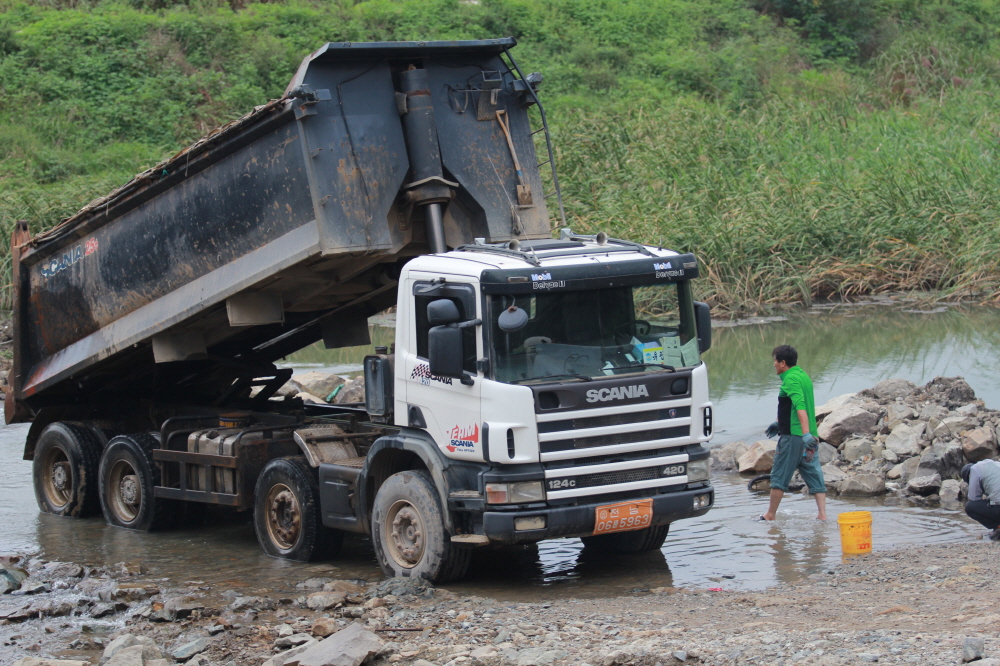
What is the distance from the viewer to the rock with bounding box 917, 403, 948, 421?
11183mm

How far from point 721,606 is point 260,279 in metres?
4.21

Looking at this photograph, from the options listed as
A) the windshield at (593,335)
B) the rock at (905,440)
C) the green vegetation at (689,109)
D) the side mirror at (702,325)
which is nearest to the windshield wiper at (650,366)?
the windshield at (593,335)

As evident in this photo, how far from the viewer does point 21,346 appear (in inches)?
439

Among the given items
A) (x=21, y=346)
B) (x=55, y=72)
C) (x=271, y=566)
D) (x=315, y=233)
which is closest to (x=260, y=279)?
(x=315, y=233)

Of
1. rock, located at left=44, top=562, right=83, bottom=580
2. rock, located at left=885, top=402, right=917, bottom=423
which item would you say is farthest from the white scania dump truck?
rock, located at left=885, top=402, right=917, bottom=423

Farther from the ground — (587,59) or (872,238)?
(587,59)

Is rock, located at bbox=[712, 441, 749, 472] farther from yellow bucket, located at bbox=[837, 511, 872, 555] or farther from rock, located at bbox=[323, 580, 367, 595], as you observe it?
rock, located at bbox=[323, 580, 367, 595]

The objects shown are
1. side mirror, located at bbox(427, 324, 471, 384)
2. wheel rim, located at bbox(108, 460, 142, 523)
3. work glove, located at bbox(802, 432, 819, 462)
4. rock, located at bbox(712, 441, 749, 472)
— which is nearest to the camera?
side mirror, located at bbox(427, 324, 471, 384)

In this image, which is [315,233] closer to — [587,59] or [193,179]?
[193,179]

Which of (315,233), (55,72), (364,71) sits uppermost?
(55,72)

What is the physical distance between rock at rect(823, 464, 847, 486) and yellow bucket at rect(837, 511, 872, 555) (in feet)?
7.00

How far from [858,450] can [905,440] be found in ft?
1.50

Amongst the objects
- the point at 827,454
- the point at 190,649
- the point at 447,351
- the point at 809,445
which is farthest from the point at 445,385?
the point at 827,454

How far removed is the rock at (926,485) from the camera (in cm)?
982
